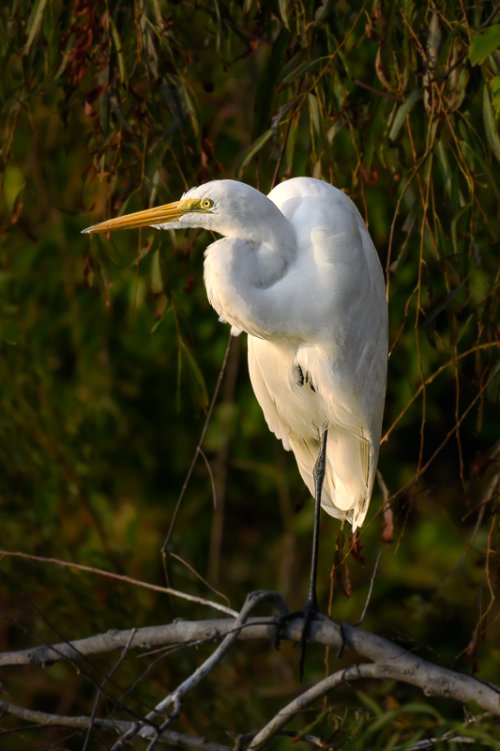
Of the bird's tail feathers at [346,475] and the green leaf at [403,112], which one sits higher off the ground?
the green leaf at [403,112]

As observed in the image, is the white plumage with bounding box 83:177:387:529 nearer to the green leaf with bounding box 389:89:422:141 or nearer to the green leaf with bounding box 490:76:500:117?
the green leaf with bounding box 389:89:422:141

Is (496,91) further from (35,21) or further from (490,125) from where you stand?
(35,21)

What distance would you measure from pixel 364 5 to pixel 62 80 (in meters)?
0.52

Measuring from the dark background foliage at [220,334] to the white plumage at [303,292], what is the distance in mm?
79

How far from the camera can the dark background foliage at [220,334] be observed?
5.54 ft

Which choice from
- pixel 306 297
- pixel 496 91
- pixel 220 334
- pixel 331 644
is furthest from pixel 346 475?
pixel 220 334

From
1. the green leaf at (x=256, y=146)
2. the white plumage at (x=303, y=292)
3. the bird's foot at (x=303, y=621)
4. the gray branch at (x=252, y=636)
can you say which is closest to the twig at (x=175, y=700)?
the gray branch at (x=252, y=636)

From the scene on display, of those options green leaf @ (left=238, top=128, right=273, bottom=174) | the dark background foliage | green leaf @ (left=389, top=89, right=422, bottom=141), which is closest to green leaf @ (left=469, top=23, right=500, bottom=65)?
the dark background foliage

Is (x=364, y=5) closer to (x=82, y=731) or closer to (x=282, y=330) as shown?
(x=282, y=330)

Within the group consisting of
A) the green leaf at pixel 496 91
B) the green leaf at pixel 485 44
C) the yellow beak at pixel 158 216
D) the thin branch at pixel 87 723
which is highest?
the green leaf at pixel 485 44

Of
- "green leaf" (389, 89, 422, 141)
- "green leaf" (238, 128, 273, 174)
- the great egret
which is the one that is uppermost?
"green leaf" (389, 89, 422, 141)

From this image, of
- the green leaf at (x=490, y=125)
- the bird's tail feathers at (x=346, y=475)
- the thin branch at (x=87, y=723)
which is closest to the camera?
the thin branch at (x=87, y=723)

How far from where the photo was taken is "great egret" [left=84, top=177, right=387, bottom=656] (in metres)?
1.71

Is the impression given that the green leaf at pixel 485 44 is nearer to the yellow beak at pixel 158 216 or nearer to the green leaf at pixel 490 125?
the green leaf at pixel 490 125
